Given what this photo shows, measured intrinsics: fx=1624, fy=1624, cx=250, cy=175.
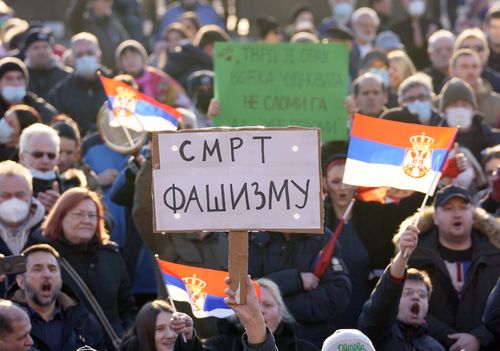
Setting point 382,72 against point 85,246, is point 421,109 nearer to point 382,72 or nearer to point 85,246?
point 382,72

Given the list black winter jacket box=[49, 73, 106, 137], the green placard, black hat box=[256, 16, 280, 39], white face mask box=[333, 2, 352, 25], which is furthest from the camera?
white face mask box=[333, 2, 352, 25]

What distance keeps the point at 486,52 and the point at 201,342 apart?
723 cm

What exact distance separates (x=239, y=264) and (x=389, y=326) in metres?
2.38

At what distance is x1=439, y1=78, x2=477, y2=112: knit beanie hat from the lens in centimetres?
1282

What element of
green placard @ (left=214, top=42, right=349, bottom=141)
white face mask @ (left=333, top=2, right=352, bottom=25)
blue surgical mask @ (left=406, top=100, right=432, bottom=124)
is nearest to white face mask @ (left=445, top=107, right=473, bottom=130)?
blue surgical mask @ (left=406, top=100, right=432, bottom=124)

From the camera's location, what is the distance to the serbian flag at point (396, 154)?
9.20 metres

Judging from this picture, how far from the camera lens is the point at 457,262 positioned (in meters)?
10.5

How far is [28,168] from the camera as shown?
11078 mm

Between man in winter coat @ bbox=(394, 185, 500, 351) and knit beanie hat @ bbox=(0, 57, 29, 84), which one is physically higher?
knit beanie hat @ bbox=(0, 57, 29, 84)

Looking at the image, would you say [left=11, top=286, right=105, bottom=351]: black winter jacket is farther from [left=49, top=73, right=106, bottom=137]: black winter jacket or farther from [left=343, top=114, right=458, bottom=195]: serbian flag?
[left=49, top=73, right=106, bottom=137]: black winter jacket

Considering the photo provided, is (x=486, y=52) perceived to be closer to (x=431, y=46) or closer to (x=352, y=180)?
(x=431, y=46)

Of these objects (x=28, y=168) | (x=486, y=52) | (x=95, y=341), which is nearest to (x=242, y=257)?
(x=95, y=341)

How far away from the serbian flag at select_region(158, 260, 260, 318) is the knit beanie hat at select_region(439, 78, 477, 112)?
465 cm

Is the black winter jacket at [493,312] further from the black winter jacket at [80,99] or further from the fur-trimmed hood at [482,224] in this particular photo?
the black winter jacket at [80,99]
